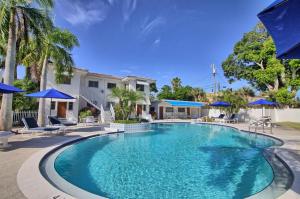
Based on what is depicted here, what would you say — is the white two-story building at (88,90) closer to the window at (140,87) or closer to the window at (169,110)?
the window at (140,87)

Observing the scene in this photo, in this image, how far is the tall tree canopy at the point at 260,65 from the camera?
1219 inches

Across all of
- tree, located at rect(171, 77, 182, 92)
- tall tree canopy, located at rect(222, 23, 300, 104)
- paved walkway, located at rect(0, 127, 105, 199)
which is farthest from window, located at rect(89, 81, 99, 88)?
tree, located at rect(171, 77, 182, 92)

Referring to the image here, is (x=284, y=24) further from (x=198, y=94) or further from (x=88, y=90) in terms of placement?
(x=198, y=94)

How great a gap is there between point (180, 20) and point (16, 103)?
75.9 ft

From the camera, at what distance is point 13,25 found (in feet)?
41.7

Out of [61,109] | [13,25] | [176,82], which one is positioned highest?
[176,82]

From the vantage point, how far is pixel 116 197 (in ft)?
18.7

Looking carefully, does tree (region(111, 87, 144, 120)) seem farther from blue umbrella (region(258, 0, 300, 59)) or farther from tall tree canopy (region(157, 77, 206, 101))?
tall tree canopy (region(157, 77, 206, 101))

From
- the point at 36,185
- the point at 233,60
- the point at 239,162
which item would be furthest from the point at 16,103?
the point at 233,60

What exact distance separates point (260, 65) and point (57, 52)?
110ft

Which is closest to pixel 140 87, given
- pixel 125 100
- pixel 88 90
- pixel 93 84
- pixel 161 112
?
pixel 93 84

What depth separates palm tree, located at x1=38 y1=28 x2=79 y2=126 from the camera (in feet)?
56.3

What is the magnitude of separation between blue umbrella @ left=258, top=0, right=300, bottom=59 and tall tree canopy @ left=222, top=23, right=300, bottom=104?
28060 millimetres

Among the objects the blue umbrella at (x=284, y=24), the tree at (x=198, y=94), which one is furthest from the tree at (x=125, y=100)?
the tree at (x=198, y=94)
